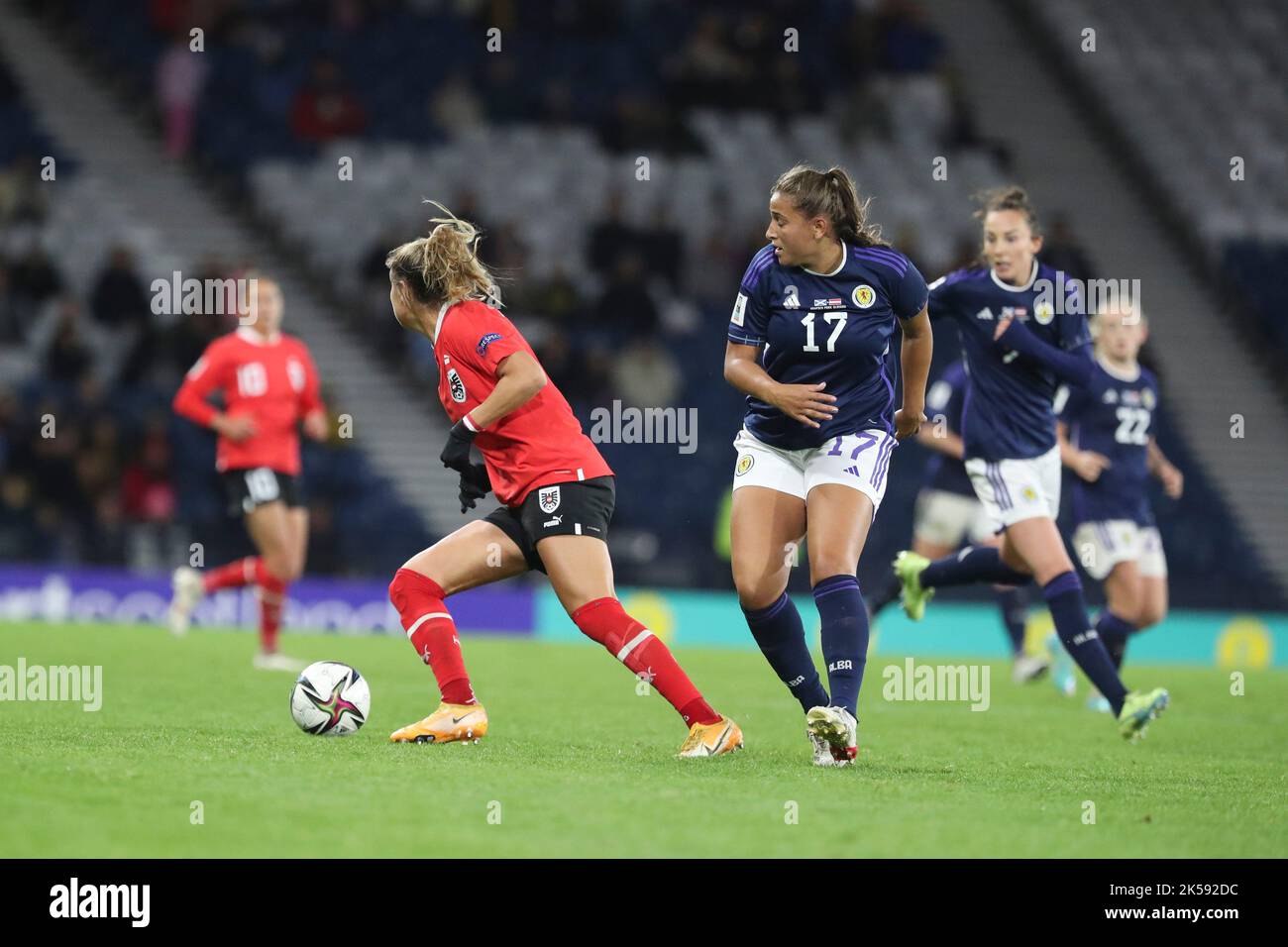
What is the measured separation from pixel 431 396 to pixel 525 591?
4093 millimetres

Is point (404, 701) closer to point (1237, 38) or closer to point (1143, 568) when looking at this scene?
point (1143, 568)

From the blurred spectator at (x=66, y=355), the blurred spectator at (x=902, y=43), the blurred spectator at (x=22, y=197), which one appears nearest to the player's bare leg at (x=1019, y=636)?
the blurred spectator at (x=66, y=355)

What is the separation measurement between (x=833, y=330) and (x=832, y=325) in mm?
22

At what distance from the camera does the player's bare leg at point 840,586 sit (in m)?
7.43

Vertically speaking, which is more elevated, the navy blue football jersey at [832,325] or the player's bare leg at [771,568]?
the navy blue football jersey at [832,325]

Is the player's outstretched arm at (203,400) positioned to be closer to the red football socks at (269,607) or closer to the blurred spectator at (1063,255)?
the red football socks at (269,607)

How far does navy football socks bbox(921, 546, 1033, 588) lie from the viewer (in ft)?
34.2

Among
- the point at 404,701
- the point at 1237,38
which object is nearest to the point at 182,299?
the point at 404,701

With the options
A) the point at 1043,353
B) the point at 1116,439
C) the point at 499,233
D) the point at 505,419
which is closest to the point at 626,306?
the point at 499,233

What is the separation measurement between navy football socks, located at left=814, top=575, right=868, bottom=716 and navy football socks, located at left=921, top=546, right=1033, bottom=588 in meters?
3.03

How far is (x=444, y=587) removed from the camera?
7.90m

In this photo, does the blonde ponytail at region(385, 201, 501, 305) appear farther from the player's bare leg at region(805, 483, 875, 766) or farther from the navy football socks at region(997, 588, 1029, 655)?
the navy football socks at region(997, 588, 1029, 655)

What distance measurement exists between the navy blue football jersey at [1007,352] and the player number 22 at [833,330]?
82.9 inches

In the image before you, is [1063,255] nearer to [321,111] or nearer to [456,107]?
[456,107]
